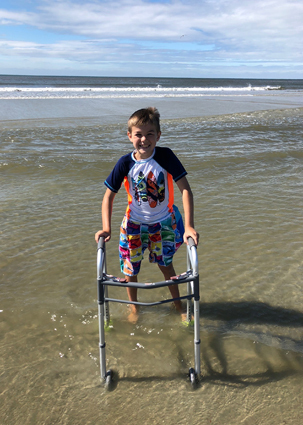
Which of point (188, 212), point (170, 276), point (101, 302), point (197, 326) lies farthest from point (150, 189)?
point (197, 326)

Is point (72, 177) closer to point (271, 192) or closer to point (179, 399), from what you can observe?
point (271, 192)

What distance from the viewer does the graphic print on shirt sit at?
9.21ft

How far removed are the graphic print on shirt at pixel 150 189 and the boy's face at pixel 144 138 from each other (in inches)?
7.0

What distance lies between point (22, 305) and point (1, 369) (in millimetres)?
803

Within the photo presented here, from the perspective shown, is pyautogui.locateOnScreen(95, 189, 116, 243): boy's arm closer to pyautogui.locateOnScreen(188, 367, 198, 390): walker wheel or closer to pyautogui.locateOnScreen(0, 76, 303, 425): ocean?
pyautogui.locateOnScreen(0, 76, 303, 425): ocean

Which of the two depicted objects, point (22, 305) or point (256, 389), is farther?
point (22, 305)

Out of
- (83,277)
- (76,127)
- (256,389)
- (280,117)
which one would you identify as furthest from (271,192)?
(280,117)

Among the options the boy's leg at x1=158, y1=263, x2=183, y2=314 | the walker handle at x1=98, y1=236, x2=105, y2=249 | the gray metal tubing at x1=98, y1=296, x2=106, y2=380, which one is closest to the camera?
the gray metal tubing at x1=98, y1=296, x2=106, y2=380

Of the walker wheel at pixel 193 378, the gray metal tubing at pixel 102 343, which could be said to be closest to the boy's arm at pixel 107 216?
the gray metal tubing at pixel 102 343

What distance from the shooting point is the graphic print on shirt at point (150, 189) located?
2809mm

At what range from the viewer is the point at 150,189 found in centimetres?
282

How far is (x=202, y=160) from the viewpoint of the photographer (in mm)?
8742

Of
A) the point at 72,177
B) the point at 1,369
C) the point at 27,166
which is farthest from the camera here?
the point at 27,166

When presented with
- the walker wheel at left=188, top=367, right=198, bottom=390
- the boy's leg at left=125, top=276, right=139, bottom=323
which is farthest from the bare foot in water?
the walker wheel at left=188, top=367, right=198, bottom=390
